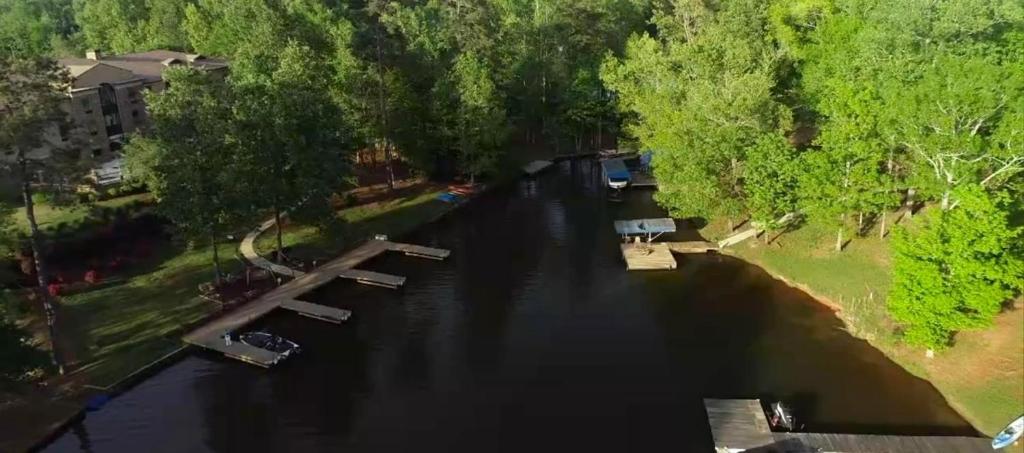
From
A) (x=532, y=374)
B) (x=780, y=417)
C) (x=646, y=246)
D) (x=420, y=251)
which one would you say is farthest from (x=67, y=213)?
(x=780, y=417)

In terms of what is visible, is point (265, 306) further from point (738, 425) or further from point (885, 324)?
point (885, 324)

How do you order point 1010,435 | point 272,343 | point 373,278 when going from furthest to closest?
point 373,278 → point 272,343 → point 1010,435

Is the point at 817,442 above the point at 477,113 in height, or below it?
below

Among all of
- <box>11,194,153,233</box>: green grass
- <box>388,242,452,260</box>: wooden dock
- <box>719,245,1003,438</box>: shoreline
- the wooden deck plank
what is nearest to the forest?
<box>719,245,1003,438</box>: shoreline

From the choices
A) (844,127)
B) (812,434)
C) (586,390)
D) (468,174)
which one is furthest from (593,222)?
(812,434)

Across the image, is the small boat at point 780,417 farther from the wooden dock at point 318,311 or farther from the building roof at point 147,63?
the building roof at point 147,63

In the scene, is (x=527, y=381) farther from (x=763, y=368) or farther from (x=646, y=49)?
(x=646, y=49)
